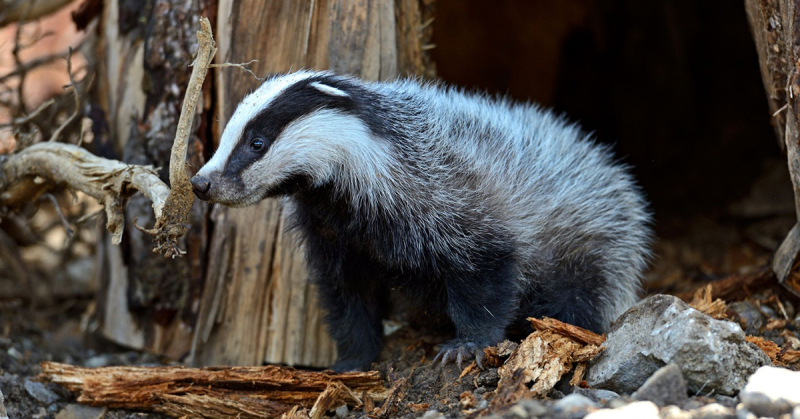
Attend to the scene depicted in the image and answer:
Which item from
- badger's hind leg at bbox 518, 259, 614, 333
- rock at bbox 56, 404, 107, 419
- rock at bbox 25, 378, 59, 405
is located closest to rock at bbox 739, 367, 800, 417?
badger's hind leg at bbox 518, 259, 614, 333

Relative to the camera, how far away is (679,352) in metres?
3.37

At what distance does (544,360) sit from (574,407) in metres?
0.72

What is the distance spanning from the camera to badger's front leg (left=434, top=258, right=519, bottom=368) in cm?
428

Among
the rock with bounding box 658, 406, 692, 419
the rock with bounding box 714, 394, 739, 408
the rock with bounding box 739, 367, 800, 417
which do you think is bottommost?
the rock with bounding box 714, 394, 739, 408

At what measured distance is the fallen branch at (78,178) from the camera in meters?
4.02

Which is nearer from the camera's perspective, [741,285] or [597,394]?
[597,394]

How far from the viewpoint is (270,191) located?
4031mm

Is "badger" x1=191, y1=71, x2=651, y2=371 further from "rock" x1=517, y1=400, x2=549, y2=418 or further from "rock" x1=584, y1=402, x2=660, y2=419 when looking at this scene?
"rock" x1=584, y1=402, x2=660, y2=419

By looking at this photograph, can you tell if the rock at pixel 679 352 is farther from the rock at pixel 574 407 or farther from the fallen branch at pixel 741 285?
the fallen branch at pixel 741 285

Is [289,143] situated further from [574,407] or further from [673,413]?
[673,413]

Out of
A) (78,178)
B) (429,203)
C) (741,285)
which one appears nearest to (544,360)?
(429,203)

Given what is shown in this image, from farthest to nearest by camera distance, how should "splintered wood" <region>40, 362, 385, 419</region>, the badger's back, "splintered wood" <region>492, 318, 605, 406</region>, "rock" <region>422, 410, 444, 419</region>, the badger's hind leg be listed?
the badger's hind leg → the badger's back → "splintered wood" <region>40, 362, 385, 419</region> → "splintered wood" <region>492, 318, 605, 406</region> → "rock" <region>422, 410, 444, 419</region>

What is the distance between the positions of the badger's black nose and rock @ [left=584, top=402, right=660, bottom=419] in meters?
2.17

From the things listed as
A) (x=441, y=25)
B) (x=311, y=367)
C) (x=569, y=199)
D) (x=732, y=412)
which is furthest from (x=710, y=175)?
(x=732, y=412)
